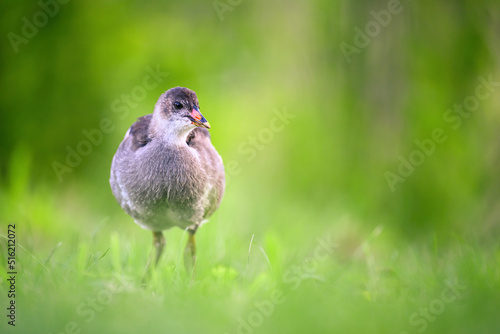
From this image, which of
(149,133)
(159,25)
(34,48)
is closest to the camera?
(149,133)

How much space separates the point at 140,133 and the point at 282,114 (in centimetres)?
327

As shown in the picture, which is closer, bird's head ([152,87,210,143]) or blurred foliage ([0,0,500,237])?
bird's head ([152,87,210,143])

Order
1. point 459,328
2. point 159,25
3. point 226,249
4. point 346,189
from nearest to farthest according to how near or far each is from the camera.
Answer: point 459,328
point 226,249
point 159,25
point 346,189

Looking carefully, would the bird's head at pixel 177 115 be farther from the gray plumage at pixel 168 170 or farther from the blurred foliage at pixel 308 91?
the blurred foliage at pixel 308 91

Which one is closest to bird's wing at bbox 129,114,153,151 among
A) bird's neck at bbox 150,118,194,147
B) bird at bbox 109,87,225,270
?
bird at bbox 109,87,225,270

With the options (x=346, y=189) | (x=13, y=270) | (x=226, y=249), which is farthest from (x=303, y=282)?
(x=346, y=189)

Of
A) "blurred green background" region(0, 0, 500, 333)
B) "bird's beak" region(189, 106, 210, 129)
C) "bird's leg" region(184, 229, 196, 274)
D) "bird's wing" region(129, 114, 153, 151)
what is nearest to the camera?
"bird's beak" region(189, 106, 210, 129)

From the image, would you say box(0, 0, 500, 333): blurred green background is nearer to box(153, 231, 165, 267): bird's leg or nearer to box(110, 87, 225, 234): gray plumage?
box(153, 231, 165, 267): bird's leg

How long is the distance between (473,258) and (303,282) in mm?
1141

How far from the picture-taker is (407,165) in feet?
17.9

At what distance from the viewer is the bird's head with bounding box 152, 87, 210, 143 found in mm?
2746

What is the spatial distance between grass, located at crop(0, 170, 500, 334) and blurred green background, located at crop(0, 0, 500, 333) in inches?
3.4

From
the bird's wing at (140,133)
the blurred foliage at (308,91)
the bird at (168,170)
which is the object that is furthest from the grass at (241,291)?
the blurred foliage at (308,91)

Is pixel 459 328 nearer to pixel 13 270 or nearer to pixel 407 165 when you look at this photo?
pixel 13 270
